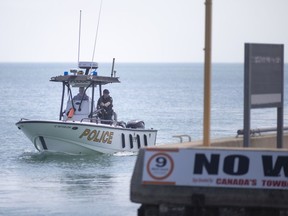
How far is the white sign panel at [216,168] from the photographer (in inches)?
597

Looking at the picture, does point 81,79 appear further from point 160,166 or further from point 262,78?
point 160,166

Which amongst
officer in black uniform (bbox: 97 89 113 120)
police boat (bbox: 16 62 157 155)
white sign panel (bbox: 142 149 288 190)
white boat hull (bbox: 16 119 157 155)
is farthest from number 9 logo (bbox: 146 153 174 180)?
officer in black uniform (bbox: 97 89 113 120)

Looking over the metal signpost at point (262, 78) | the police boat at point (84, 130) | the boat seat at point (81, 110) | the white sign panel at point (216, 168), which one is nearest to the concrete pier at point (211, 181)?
the white sign panel at point (216, 168)

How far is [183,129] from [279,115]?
2973 cm

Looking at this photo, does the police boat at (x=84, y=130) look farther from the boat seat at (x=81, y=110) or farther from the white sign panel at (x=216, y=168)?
the white sign panel at (x=216, y=168)

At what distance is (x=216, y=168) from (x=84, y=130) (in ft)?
54.7

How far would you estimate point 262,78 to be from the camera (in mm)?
16438

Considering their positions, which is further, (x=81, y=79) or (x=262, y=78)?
(x=81, y=79)

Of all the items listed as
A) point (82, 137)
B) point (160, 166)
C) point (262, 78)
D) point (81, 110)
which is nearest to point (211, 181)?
point (160, 166)

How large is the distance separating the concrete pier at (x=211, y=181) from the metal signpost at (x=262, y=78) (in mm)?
1059

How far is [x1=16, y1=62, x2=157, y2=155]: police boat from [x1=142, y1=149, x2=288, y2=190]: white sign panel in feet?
52.0

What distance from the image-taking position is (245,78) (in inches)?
632

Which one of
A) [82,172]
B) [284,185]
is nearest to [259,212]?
[284,185]

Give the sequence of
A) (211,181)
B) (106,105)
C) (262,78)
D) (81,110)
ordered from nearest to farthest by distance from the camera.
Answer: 1. (211,181)
2. (262,78)
3. (106,105)
4. (81,110)
